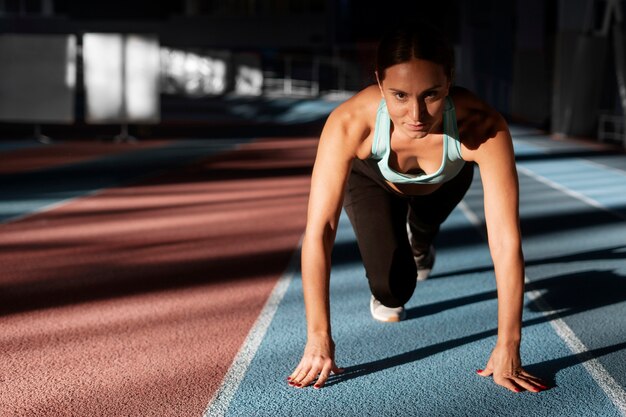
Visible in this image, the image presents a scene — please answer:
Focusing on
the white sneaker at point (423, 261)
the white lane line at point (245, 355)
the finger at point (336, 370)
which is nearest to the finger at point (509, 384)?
the finger at point (336, 370)

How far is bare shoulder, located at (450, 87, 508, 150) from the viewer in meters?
2.84

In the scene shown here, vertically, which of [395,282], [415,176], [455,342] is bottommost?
[455,342]

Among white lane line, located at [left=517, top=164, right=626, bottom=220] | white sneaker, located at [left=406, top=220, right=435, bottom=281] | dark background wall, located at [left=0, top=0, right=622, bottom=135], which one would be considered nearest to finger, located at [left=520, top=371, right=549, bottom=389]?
white sneaker, located at [left=406, top=220, right=435, bottom=281]

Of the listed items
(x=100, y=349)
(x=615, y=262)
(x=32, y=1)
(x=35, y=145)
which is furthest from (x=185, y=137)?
(x=32, y=1)

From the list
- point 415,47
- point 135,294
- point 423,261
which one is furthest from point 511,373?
point 135,294

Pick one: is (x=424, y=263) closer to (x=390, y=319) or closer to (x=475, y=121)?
(x=390, y=319)

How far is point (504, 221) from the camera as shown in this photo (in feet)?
9.38

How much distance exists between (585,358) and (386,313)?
3.08 ft

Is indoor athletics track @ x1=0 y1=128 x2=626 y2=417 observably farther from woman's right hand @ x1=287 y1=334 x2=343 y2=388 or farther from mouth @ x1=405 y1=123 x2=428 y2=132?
mouth @ x1=405 y1=123 x2=428 y2=132

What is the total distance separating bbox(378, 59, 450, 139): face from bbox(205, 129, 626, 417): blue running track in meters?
1.00

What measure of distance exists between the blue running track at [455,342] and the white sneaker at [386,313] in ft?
0.14

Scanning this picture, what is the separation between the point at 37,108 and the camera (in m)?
14.7

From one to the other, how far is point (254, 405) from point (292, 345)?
0.75m

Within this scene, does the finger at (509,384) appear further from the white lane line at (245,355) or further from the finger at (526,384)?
the white lane line at (245,355)
